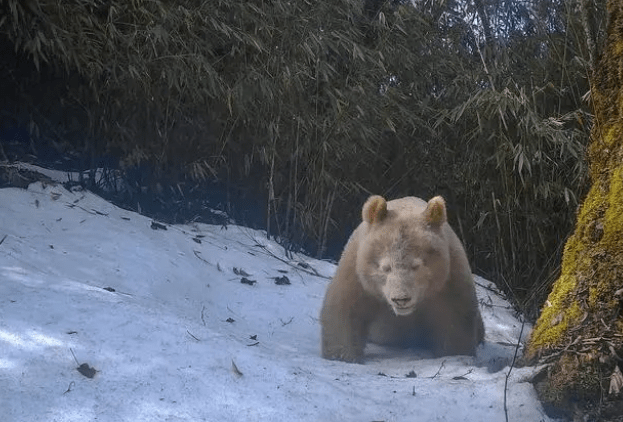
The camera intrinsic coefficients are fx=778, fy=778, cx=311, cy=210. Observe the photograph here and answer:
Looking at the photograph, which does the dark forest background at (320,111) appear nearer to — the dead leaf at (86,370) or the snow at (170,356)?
the snow at (170,356)

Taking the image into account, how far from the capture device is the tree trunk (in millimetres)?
2740

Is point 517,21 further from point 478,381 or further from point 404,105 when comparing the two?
point 478,381

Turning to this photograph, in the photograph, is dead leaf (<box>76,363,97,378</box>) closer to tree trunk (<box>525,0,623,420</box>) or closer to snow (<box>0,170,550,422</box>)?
snow (<box>0,170,550,422</box>)

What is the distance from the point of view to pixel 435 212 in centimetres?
407

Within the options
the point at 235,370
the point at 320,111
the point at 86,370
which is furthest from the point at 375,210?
the point at 320,111

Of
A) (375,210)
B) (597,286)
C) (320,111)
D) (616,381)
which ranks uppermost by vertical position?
(320,111)

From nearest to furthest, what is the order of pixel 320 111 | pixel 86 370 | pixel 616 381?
pixel 616 381 < pixel 86 370 < pixel 320 111

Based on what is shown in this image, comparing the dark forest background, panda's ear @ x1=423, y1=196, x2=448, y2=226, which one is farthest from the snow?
the dark forest background

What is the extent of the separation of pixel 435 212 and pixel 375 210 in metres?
0.32

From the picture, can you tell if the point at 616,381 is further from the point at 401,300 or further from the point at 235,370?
the point at 235,370

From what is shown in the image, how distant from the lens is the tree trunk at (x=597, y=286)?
2.74 m

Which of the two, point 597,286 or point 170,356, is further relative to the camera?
point 170,356

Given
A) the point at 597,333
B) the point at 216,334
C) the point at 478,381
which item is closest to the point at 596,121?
the point at 597,333

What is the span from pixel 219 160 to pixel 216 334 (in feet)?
11.2
